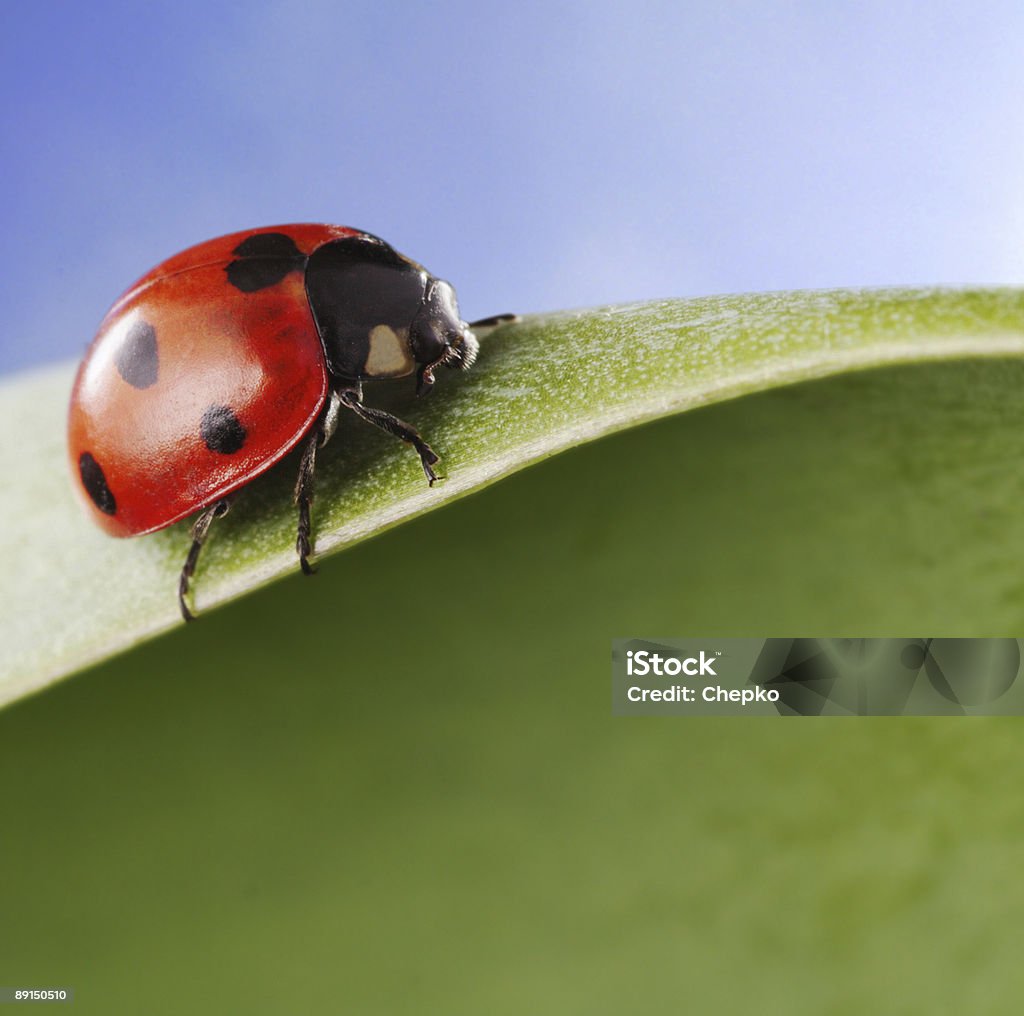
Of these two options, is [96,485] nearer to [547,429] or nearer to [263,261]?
[263,261]

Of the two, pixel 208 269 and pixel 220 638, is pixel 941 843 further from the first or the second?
pixel 208 269

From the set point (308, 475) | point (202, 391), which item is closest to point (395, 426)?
point (308, 475)

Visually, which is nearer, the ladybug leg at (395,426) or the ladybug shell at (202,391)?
the ladybug leg at (395,426)

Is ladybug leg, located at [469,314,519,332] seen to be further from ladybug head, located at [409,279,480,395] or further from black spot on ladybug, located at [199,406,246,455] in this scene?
black spot on ladybug, located at [199,406,246,455]

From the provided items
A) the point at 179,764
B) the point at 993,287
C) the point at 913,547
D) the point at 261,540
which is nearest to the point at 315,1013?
the point at 179,764

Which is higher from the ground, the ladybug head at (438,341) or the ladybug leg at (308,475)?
the ladybug head at (438,341)

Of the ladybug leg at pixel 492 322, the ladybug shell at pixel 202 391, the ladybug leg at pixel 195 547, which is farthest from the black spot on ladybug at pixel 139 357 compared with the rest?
the ladybug leg at pixel 492 322

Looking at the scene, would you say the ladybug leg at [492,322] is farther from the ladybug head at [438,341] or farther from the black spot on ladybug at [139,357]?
the black spot on ladybug at [139,357]
